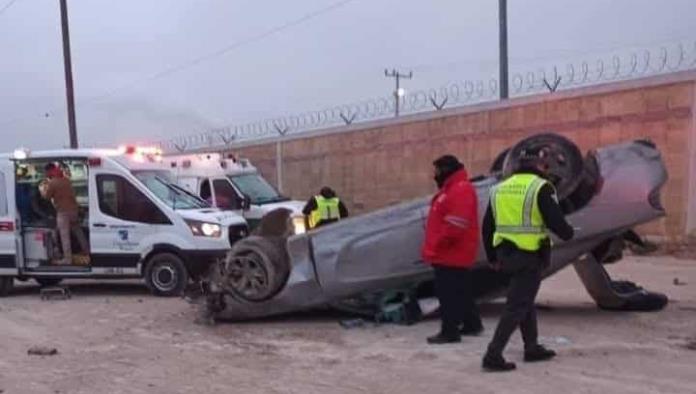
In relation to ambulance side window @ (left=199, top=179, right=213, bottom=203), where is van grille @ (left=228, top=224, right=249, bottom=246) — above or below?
below

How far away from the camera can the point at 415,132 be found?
981 inches

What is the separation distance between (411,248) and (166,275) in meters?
4.93

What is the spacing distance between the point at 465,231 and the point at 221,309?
3044mm

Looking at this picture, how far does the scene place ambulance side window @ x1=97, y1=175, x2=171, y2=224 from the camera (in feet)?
43.8

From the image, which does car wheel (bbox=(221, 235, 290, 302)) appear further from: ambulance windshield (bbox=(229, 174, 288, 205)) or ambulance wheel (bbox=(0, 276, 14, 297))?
ambulance windshield (bbox=(229, 174, 288, 205))

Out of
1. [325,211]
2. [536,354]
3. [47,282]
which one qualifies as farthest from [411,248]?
[47,282]

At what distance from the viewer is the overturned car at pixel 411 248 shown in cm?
919

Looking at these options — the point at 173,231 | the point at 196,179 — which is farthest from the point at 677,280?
the point at 196,179

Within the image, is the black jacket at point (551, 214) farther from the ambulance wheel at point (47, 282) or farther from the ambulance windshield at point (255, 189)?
the ambulance windshield at point (255, 189)

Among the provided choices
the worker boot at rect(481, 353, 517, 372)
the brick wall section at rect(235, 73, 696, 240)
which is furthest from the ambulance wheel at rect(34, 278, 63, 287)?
the brick wall section at rect(235, 73, 696, 240)

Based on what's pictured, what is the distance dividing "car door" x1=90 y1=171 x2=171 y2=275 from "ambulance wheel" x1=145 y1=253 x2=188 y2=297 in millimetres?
223

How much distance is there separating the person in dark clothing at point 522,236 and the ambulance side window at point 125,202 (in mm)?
7041

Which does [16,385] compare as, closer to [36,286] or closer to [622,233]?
[622,233]

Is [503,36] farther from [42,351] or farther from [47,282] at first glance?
[42,351]
